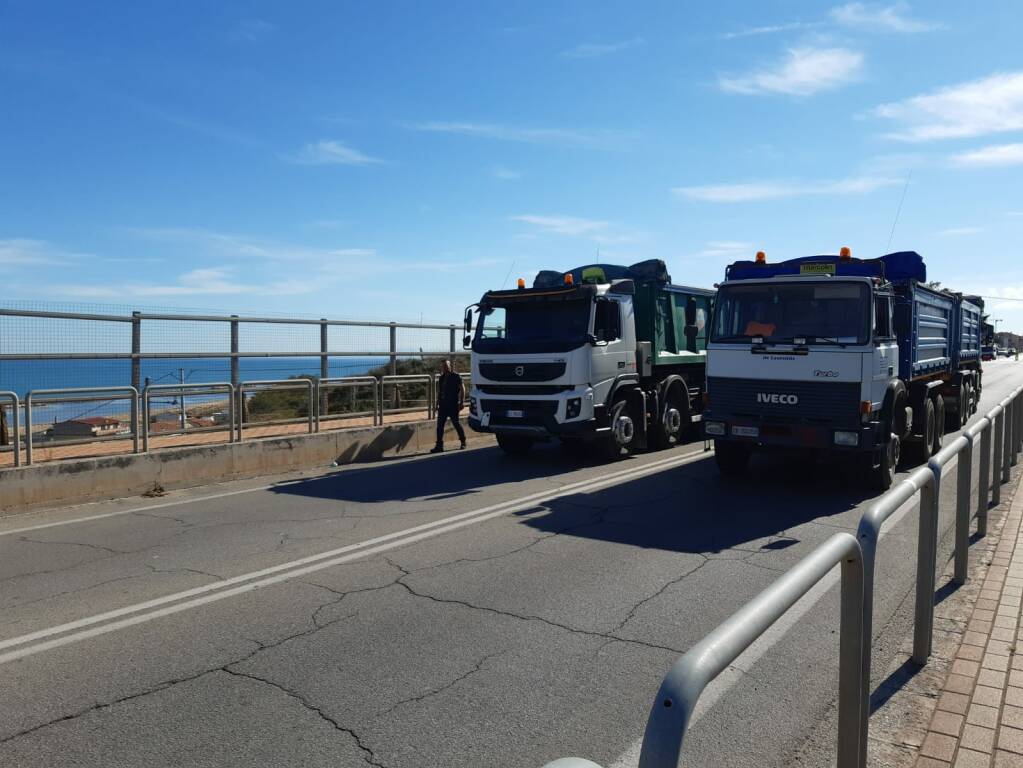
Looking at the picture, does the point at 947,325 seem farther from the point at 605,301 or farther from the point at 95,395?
the point at 95,395

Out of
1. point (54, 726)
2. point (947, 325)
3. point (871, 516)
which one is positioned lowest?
point (54, 726)

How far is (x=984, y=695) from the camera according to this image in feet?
13.8

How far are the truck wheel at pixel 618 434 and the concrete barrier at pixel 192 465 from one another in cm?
439

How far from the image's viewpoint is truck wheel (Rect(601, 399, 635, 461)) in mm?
13438

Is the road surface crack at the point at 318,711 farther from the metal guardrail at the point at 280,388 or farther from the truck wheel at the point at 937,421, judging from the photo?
the truck wheel at the point at 937,421

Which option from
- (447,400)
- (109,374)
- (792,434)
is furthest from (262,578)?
(447,400)

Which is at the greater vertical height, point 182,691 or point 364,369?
point 364,369

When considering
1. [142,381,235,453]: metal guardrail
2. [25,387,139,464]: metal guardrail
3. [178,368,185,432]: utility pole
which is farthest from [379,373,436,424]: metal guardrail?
[25,387,139,464]: metal guardrail

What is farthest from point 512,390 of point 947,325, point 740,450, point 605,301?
point 947,325

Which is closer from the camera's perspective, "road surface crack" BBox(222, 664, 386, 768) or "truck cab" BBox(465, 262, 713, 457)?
"road surface crack" BBox(222, 664, 386, 768)

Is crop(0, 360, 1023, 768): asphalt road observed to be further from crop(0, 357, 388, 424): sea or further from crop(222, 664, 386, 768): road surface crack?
crop(0, 357, 388, 424): sea

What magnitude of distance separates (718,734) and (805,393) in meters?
6.75

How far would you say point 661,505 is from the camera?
9672 mm

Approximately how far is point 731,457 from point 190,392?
26.7ft
